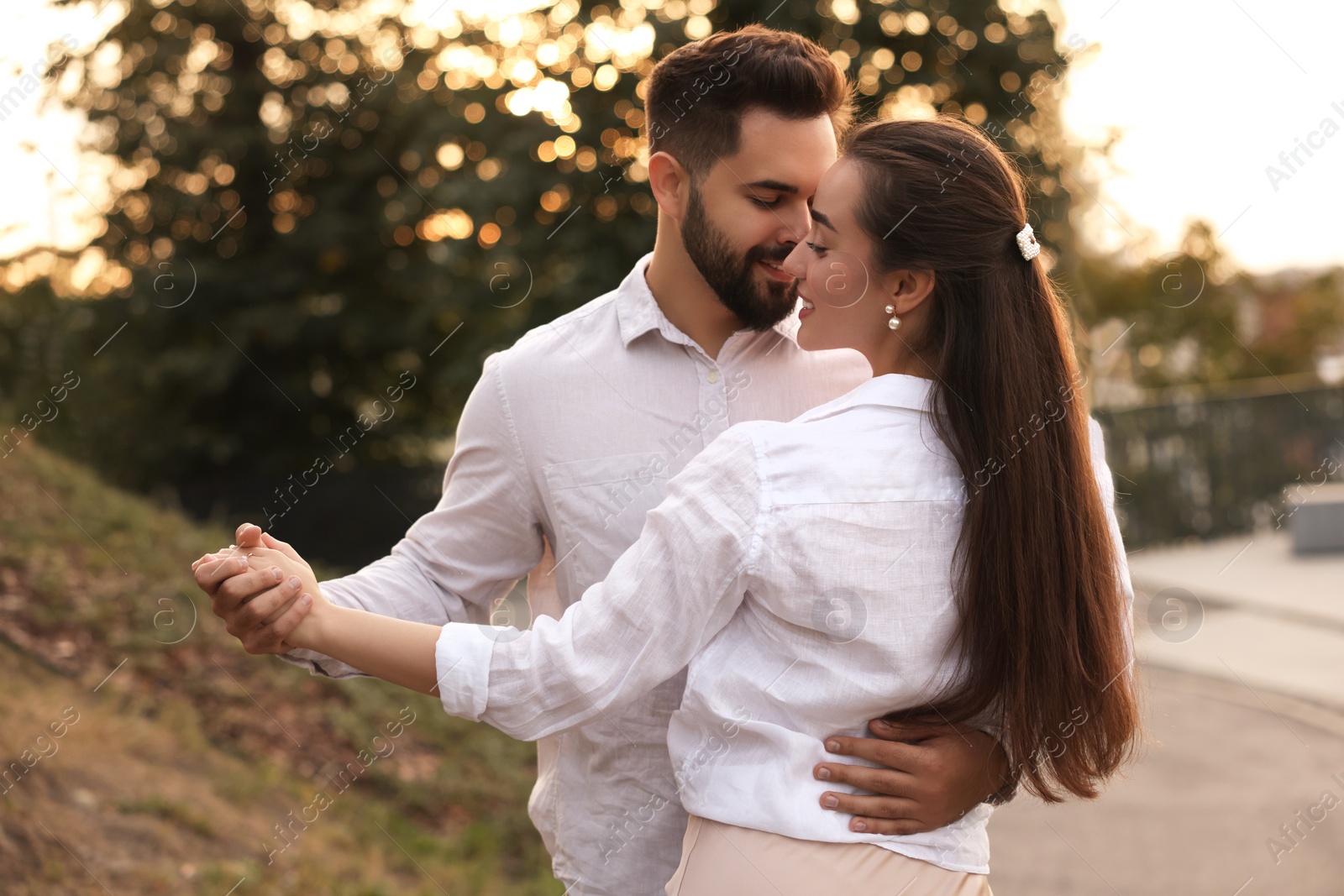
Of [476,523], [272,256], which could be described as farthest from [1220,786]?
[272,256]

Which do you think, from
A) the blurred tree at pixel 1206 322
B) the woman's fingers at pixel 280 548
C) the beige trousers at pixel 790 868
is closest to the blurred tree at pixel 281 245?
the woman's fingers at pixel 280 548

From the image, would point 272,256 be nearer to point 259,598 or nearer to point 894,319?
point 259,598

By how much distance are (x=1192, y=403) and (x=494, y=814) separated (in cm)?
1002

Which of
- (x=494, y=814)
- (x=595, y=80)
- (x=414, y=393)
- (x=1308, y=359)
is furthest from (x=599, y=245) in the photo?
Result: (x=1308, y=359)

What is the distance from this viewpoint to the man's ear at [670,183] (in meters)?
2.31

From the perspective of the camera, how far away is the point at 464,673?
163cm

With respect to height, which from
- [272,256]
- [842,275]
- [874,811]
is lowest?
[272,256]

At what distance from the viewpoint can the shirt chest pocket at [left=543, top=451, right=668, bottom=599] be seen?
2100 mm

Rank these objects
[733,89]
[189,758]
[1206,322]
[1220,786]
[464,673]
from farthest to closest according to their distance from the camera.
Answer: [1206,322] → [1220,786] → [189,758] → [733,89] → [464,673]

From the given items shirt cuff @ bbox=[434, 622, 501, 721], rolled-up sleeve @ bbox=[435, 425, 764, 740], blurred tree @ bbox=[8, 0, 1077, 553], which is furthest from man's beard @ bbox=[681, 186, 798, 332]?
blurred tree @ bbox=[8, 0, 1077, 553]

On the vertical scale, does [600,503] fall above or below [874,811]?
above

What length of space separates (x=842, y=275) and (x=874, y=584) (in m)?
0.47

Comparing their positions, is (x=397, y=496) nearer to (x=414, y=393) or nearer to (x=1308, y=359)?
(x=414, y=393)

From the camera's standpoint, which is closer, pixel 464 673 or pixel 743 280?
pixel 464 673
